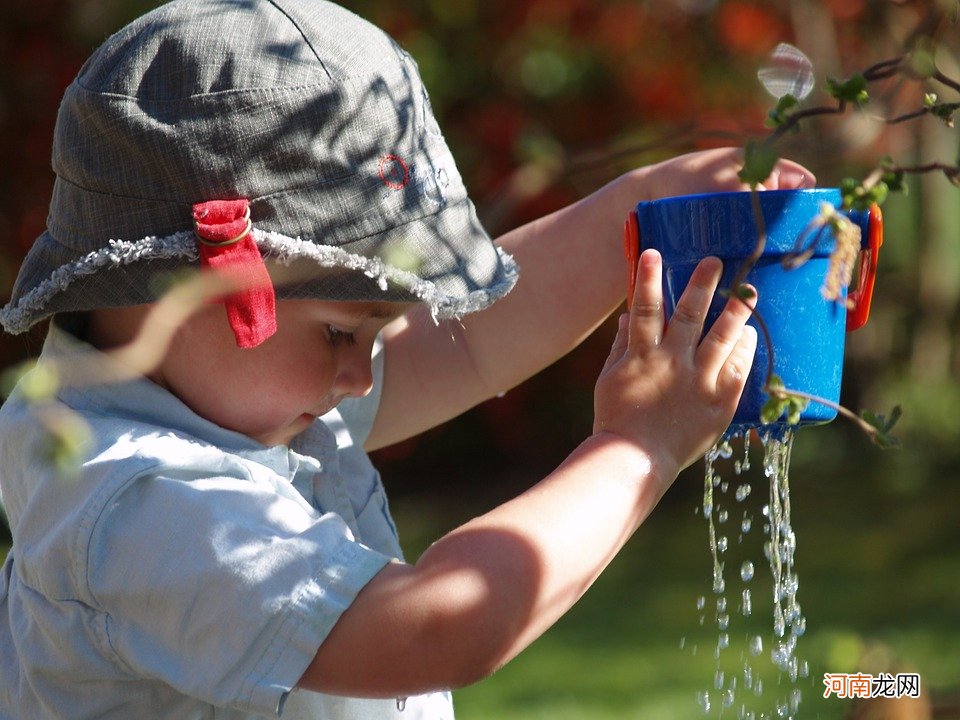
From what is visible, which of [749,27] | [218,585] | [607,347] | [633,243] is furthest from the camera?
[607,347]

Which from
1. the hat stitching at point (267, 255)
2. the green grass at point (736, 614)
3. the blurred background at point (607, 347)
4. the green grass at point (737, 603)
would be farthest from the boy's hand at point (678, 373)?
the blurred background at point (607, 347)

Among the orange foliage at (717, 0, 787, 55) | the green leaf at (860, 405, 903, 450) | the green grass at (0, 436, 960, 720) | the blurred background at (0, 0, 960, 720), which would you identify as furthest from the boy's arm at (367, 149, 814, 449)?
the orange foliage at (717, 0, 787, 55)

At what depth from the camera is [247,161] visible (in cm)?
172

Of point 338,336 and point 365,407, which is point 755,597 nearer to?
point 365,407

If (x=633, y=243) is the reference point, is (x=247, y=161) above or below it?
above

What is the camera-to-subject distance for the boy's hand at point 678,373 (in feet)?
5.39

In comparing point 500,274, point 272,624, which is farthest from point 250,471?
point 500,274

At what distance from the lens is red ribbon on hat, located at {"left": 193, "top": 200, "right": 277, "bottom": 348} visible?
166 cm

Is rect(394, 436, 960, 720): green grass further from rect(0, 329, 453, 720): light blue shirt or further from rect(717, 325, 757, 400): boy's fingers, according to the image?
rect(0, 329, 453, 720): light blue shirt

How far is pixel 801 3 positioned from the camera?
7262 mm

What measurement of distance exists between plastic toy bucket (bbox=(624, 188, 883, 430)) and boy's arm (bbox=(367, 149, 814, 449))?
38cm

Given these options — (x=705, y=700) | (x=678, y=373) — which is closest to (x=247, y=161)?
(x=678, y=373)

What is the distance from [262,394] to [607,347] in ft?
19.8

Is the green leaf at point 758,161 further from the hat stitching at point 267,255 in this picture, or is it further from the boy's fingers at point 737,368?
the hat stitching at point 267,255
